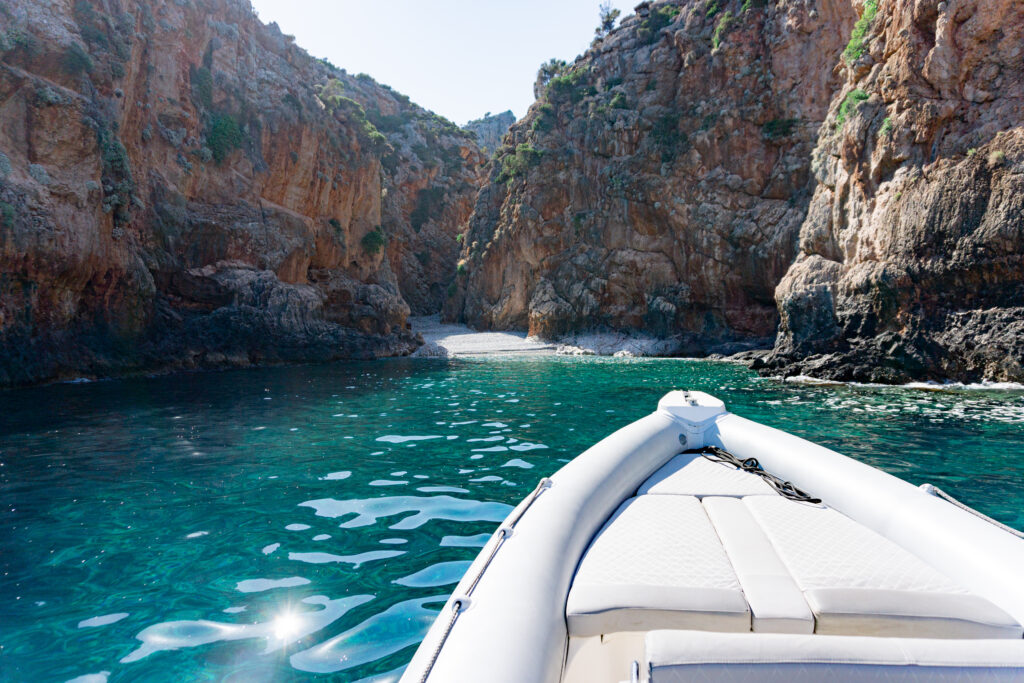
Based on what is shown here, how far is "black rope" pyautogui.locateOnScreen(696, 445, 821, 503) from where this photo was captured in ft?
10.3

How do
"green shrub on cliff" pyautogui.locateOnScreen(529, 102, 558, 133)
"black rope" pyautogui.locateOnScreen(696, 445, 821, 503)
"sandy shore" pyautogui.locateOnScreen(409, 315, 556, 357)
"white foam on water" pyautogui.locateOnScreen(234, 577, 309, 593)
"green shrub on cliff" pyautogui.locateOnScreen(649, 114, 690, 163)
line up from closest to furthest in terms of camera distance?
1. "white foam on water" pyautogui.locateOnScreen(234, 577, 309, 593)
2. "black rope" pyautogui.locateOnScreen(696, 445, 821, 503)
3. "sandy shore" pyautogui.locateOnScreen(409, 315, 556, 357)
4. "green shrub on cliff" pyautogui.locateOnScreen(649, 114, 690, 163)
5. "green shrub on cliff" pyautogui.locateOnScreen(529, 102, 558, 133)

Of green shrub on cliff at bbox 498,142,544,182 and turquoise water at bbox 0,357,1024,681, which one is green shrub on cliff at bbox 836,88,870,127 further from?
green shrub on cliff at bbox 498,142,544,182

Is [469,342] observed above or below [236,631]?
above

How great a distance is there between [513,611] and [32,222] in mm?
17429

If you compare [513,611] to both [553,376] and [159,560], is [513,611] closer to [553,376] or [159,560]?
[159,560]

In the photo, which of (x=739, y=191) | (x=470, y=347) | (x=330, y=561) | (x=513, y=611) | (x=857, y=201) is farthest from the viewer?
(x=470, y=347)

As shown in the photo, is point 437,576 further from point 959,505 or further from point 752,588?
point 959,505

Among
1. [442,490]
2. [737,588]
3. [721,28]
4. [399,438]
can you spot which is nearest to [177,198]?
[399,438]

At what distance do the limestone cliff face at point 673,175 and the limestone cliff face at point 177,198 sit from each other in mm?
11662

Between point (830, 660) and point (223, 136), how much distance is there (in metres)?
26.9

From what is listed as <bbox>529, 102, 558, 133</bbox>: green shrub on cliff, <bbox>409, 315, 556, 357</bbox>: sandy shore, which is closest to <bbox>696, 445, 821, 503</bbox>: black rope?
<bbox>409, 315, 556, 357</bbox>: sandy shore

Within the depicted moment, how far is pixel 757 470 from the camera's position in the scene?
3559 mm

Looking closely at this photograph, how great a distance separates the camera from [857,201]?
15.8 metres

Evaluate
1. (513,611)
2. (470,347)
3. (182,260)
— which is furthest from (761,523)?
(470,347)
